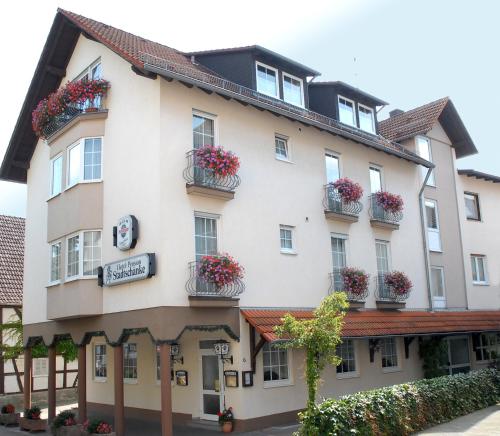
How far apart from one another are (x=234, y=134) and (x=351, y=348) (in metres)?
7.84

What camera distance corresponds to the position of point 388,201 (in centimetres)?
2119

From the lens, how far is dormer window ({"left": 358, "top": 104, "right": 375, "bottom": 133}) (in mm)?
23141

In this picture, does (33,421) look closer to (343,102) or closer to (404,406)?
(404,406)

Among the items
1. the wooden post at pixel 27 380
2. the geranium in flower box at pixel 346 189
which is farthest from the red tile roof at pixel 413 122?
the wooden post at pixel 27 380

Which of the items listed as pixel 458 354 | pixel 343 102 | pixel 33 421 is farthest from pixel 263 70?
pixel 458 354

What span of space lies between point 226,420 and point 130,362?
19.2 feet

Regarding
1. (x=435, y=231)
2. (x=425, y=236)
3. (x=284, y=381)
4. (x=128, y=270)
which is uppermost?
(x=435, y=231)

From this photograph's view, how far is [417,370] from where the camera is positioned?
21.9 metres

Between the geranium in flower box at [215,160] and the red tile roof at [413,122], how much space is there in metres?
11.4

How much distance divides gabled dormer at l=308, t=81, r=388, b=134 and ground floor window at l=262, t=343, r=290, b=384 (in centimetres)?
878

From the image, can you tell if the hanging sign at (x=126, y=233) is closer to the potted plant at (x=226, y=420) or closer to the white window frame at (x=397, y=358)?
the potted plant at (x=226, y=420)

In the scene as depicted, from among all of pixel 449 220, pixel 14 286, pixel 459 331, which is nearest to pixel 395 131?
pixel 449 220

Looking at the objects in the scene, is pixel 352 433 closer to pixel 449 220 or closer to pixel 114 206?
pixel 114 206

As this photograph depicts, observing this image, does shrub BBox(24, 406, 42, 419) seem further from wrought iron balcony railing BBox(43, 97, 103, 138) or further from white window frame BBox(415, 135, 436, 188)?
white window frame BBox(415, 135, 436, 188)
